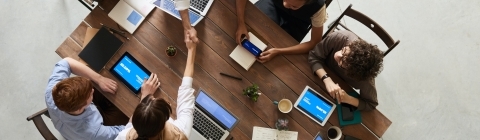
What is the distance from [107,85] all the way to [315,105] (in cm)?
124

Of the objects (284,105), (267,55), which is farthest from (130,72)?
(284,105)

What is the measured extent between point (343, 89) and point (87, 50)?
5.17ft


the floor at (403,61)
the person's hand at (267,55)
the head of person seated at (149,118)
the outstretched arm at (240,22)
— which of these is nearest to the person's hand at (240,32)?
the outstretched arm at (240,22)

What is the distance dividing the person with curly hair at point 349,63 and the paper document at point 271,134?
347mm

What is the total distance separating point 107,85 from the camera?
2.15 meters

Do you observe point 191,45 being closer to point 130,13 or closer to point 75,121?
point 130,13

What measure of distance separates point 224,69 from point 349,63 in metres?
0.73

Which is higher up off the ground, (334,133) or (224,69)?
(334,133)

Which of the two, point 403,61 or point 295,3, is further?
point 403,61

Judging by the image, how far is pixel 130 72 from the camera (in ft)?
7.22

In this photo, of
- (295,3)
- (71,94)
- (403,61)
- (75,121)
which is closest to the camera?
(71,94)

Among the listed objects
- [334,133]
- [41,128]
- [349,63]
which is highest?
[349,63]

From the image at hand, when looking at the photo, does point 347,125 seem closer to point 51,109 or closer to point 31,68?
point 51,109

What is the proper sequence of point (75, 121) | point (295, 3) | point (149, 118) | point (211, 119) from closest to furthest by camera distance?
1. point (149, 118)
2. point (75, 121)
3. point (295, 3)
4. point (211, 119)
